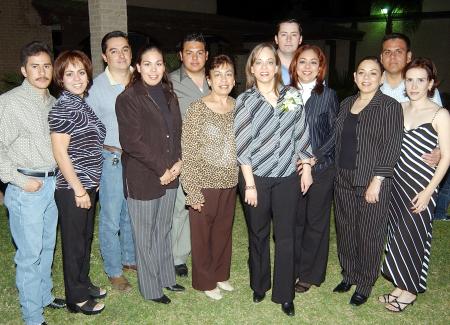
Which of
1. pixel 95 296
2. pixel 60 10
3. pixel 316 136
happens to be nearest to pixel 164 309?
pixel 95 296

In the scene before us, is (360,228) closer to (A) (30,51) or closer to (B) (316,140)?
(B) (316,140)

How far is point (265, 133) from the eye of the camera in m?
3.89

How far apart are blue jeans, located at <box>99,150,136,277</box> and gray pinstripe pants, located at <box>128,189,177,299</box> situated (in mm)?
395

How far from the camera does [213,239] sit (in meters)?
4.46

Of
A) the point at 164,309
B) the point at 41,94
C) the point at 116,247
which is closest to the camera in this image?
the point at 41,94

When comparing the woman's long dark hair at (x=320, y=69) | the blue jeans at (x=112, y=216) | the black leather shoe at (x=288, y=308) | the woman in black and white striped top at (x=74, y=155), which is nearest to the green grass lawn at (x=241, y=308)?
the black leather shoe at (x=288, y=308)

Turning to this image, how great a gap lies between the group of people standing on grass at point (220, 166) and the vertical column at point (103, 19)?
4.42 metres

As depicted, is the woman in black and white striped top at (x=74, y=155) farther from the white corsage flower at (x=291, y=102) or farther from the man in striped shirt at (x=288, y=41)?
the man in striped shirt at (x=288, y=41)

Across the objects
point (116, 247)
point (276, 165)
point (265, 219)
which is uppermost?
point (276, 165)

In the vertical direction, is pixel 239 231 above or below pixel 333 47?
below

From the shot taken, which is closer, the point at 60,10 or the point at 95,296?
the point at 95,296

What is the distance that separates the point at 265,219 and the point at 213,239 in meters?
0.67

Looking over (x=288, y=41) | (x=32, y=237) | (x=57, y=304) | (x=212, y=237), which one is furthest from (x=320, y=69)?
(x=57, y=304)

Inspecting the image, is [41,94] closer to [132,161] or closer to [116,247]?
[132,161]
